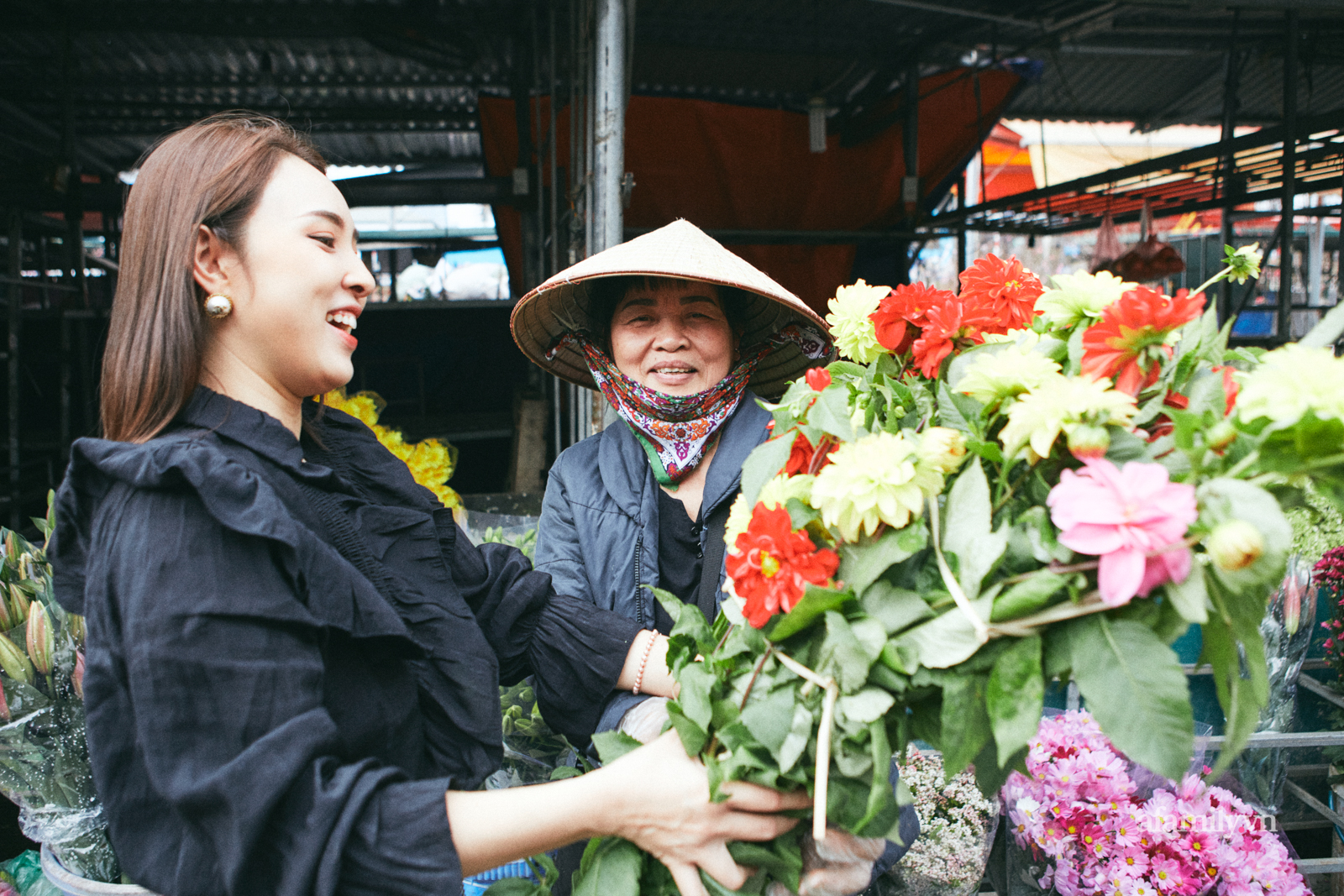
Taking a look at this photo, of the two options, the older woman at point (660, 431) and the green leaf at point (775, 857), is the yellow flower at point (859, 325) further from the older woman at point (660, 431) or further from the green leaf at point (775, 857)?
the green leaf at point (775, 857)

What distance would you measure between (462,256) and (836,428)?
22.8 feet

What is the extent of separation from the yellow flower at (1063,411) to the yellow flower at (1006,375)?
0.03 metres

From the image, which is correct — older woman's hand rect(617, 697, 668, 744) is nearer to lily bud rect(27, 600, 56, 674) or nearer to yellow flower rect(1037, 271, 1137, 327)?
yellow flower rect(1037, 271, 1137, 327)

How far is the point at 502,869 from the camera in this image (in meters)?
1.68

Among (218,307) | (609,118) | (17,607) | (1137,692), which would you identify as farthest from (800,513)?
(609,118)

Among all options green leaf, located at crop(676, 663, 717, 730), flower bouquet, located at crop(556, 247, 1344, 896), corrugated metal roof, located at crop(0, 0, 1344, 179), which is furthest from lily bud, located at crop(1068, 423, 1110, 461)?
corrugated metal roof, located at crop(0, 0, 1344, 179)

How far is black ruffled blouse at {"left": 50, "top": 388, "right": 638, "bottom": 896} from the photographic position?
0.79 meters

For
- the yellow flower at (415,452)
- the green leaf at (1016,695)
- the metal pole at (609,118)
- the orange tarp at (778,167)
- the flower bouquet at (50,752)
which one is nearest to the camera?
the green leaf at (1016,695)

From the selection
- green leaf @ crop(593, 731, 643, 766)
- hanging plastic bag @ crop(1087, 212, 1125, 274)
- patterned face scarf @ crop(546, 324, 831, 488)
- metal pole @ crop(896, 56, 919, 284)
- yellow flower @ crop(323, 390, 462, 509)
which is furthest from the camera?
hanging plastic bag @ crop(1087, 212, 1125, 274)

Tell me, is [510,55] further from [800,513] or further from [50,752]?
[800,513]

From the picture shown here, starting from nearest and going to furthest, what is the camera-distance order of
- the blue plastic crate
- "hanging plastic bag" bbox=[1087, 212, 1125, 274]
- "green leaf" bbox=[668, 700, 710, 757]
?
"green leaf" bbox=[668, 700, 710, 757]
the blue plastic crate
"hanging plastic bag" bbox=[1087, 212, 1125, 274]

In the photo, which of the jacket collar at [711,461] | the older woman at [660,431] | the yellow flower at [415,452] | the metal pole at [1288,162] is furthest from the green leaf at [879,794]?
the metal pole at [1288,162]

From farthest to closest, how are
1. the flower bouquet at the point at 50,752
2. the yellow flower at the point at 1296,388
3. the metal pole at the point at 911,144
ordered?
1. the metal pole at the point at 911,144
2. the flower bouquet at the point at 50,752
3. the yellow flower at the point at 1296,388

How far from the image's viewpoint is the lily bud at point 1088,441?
2.32 ft
